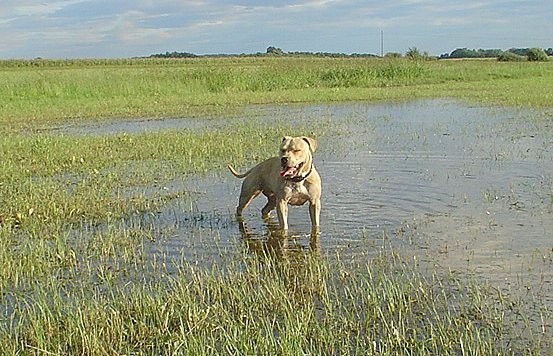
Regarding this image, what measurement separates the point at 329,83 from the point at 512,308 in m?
35.3

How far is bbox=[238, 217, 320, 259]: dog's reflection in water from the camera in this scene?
27.1ft

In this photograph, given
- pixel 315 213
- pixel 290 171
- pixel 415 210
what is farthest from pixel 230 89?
pixel 290 171

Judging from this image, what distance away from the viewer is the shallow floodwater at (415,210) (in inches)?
312

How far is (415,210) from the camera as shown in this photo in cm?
1002

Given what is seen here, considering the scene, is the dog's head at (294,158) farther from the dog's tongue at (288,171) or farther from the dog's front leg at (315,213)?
the dog's front leg at (315,213)

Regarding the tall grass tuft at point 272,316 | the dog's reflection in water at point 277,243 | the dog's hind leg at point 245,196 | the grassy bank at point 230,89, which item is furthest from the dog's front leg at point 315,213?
the grassy bank at point 230,89

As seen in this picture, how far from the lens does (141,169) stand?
13820 mm

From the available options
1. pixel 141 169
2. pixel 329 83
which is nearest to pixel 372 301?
Result: pixel 141 169

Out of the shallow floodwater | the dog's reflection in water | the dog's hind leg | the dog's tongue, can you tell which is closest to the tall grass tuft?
the shallow floodwater

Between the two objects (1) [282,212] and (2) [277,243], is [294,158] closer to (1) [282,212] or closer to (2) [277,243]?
(1) [282,212]

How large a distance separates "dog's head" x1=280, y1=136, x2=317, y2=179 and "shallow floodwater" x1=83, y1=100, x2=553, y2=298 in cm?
87

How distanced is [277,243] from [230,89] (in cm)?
2902

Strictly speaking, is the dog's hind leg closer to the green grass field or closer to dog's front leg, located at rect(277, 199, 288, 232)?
dog's front leg, located at rect(277, 199, 288, 232)

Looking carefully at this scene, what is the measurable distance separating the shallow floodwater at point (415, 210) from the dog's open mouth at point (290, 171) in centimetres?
85
